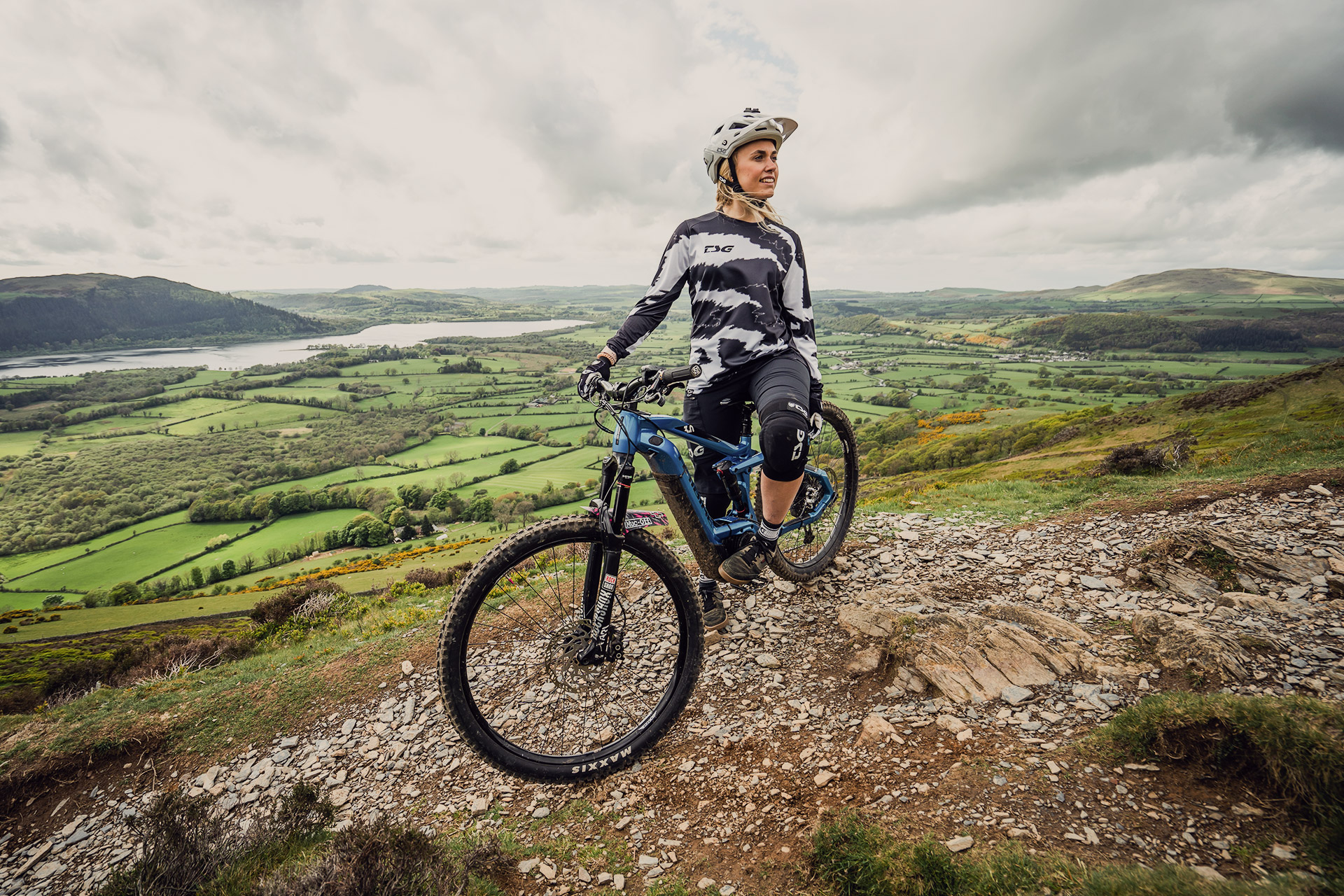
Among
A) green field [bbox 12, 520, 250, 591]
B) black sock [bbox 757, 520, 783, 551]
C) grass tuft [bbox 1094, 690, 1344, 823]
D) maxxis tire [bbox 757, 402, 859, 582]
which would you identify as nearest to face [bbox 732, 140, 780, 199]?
maxxis tire [bbox 757, 402, 859, 582]

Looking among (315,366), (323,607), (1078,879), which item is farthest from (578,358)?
(1078,879)

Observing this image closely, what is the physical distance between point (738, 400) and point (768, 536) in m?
1.20

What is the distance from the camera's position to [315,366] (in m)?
154

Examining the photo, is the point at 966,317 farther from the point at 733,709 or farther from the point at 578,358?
the point at 733,709

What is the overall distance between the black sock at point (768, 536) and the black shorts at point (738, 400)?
0.54 m

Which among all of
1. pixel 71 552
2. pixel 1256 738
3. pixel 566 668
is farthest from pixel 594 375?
pixel 71 552

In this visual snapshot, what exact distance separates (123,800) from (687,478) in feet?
18.3

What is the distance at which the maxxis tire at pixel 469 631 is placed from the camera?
10.7ft

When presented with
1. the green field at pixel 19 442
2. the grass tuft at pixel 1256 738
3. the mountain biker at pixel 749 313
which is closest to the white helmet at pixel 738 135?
the mountain biker at pixel 749 313

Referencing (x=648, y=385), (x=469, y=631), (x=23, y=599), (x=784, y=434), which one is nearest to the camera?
(x=469, y=631)

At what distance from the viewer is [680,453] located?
4.10 meters

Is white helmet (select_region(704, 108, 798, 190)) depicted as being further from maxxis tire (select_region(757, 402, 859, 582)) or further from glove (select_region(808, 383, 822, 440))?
maxxis tire (select_region(757, 402, 859, 582))

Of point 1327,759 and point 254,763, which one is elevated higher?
point 1327,759

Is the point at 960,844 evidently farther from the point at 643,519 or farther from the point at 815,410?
the point at 815,410
